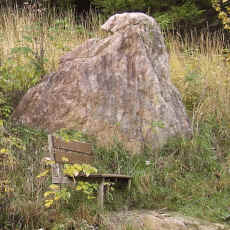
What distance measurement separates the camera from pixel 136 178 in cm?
475

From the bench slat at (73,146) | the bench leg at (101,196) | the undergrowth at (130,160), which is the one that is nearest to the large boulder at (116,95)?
the undergrowth at (130,160)

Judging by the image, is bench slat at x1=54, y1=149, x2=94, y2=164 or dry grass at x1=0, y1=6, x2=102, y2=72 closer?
bench slat at x1=54, y1=149, x2=94, y2=164

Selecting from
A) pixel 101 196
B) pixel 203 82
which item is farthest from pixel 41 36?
pixel 101 196

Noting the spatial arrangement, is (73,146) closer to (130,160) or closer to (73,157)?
(73,157)

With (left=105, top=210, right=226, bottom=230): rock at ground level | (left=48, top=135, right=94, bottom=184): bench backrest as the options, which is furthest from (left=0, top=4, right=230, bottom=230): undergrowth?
(left=48, top=135, right=94, bottom=184): bench backrest

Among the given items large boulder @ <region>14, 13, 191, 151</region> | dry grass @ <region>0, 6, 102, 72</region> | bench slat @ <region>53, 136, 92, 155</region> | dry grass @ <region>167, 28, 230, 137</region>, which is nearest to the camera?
bench slat @ <region>53, 136, 92, 155</region>

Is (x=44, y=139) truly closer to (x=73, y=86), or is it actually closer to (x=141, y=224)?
(x=73, y=86)

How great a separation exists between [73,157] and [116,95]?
1.39 meters

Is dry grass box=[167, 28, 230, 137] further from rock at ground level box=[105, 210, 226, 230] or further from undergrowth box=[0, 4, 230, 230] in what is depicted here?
rock at ground level box=[105, 210, 226, 230]

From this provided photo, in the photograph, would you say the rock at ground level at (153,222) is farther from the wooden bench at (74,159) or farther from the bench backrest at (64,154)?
the bench backrest at (64,154)

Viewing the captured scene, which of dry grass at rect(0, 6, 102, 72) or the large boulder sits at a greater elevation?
dry grass at rect(0, 6, 102, 72)

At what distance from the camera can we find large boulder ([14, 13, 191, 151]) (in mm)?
5371

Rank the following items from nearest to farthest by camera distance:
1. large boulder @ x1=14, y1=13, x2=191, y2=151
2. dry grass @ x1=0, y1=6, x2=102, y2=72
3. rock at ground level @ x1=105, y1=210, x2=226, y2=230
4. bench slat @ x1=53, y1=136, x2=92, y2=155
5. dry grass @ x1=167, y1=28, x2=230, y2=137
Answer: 1. rock at ground level @ x1=105, y1=210, x2=226, y2=230
2. bench slat @ x1=53, y1=136, x2=92, y2=155
3. large boulder @ x1=14, y1=13, x2=191, y2=151
4. dry grass @ x1=167, y1=28, x2=230, y2=137
5. dry grass @ x1=0, y1=6, x2=102, y2=72

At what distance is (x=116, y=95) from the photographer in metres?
5.49
